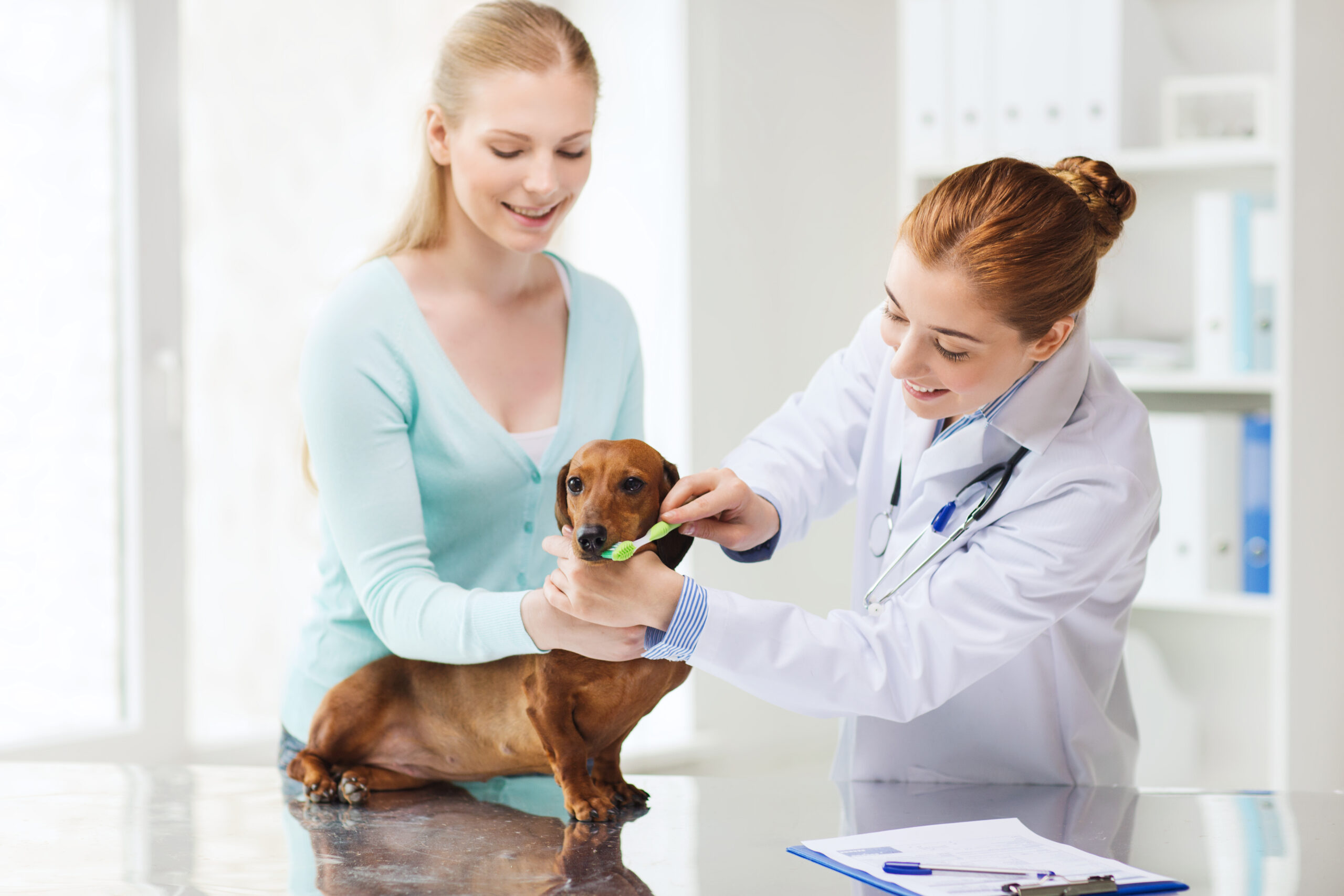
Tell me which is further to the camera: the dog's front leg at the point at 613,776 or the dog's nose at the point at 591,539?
the dog's front leg at the point at 613,776

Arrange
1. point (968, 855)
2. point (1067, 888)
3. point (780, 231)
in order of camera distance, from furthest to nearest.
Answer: point (780, 231), point (968, 855), point (1067, 888)

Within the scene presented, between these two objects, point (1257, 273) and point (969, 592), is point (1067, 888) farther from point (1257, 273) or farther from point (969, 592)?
point (1257, 273)

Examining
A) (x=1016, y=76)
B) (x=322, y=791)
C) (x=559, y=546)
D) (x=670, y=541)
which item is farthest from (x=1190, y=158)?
(x=322, y=791)

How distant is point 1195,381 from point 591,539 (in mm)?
1874

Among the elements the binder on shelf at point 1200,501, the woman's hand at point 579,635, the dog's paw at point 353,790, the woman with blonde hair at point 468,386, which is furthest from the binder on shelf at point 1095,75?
the dog's paw at point 353,790

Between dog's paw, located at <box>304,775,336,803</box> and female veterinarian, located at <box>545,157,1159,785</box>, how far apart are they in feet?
1.32

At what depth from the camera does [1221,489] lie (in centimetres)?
263

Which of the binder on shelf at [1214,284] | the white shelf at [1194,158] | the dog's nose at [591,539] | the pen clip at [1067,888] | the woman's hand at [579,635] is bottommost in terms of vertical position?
the pen clip at [1067,888]

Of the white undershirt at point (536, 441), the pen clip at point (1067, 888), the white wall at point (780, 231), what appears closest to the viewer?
the pen clip at point (1067, 888)

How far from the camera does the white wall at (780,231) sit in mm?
3299

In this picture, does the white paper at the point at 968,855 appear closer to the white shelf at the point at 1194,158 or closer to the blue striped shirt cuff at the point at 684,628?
the blue striped shirt cuff at the point at 684,628

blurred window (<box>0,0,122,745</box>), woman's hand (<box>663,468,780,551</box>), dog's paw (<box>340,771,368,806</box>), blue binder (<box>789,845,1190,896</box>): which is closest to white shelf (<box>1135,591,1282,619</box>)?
woman's hand (<box>663,468,780,551</box>)

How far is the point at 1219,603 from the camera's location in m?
2.65

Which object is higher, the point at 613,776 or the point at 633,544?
the point at 633,544
